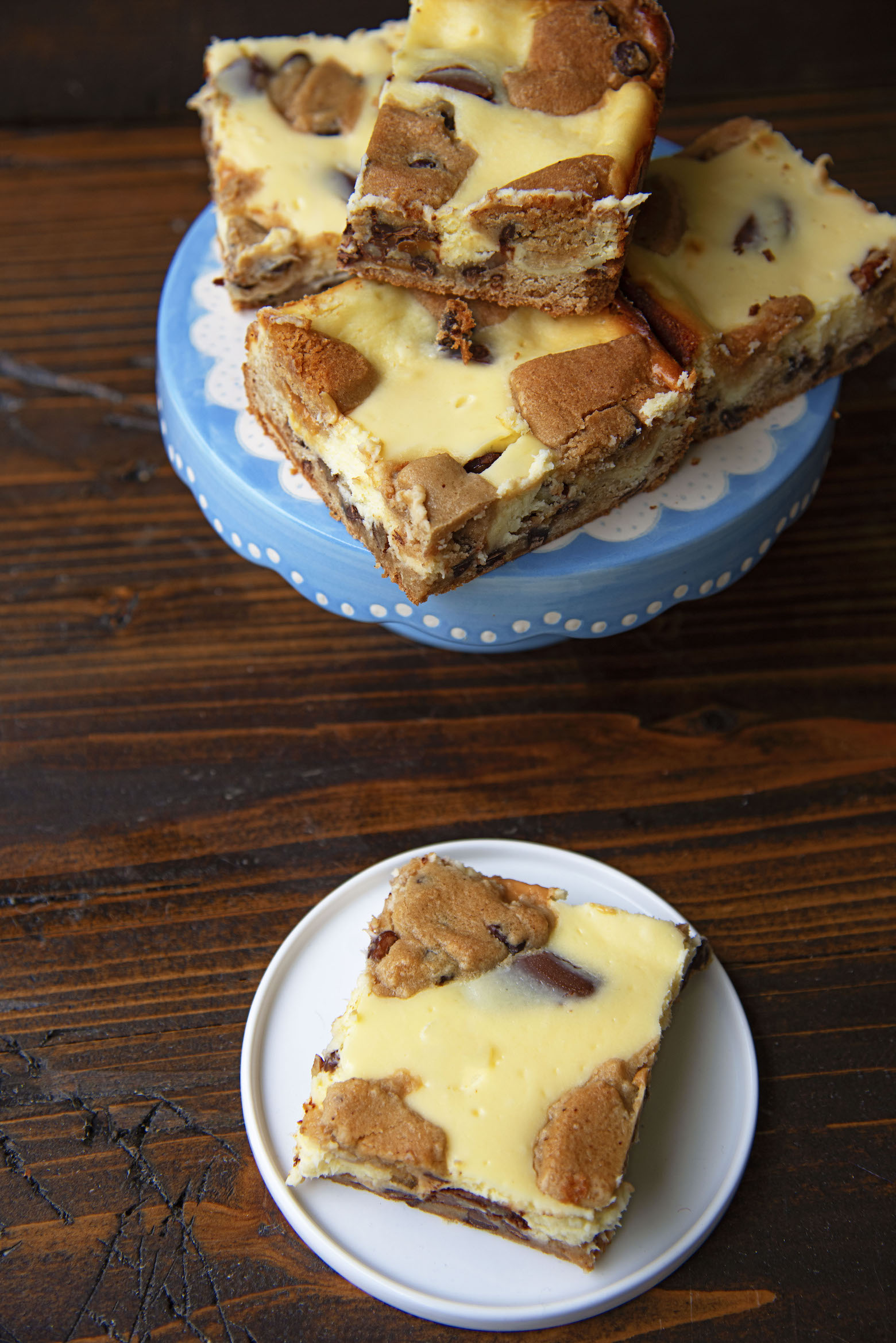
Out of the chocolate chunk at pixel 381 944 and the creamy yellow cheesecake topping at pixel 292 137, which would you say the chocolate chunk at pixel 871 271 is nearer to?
the creamy yellow cheesecake topping at pixel 292 137

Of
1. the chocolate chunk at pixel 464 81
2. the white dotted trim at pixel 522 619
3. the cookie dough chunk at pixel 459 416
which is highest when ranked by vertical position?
the chocolate chunk at pixel 464 81

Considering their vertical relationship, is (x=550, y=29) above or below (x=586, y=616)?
above

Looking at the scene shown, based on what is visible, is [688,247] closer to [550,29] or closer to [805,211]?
Answer: [805,211]

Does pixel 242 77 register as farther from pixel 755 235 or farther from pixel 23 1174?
pixel 23 1174

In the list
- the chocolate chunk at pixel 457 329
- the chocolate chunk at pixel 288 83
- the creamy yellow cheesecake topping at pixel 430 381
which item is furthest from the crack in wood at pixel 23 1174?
the chocolate chunk at pixel 288 83

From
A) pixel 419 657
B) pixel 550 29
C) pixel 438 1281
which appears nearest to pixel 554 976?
pixel 438 1281

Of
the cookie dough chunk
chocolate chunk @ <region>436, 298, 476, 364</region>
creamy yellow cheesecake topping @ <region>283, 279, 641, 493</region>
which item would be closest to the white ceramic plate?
the cookie dough chunk

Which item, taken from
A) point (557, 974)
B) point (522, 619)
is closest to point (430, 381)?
point (522, 619)
